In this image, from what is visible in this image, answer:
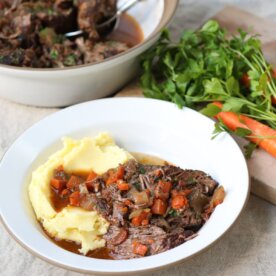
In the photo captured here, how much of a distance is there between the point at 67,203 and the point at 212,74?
5.85 feet

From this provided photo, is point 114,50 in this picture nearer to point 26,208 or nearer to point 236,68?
point 236,68

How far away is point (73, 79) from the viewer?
4.97m

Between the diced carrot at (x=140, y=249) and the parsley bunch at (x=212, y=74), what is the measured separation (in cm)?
124

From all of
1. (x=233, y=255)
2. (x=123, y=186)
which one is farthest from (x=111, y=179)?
(x=233, y=255)

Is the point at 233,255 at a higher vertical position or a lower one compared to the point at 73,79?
lower

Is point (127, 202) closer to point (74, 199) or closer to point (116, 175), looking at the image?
point (116, 175)

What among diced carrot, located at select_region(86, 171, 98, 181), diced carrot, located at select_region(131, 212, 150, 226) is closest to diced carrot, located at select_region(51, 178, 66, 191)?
diced carrot, located at select_region(86, 171, 98, 181)

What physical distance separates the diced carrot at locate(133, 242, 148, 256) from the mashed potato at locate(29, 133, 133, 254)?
249mm

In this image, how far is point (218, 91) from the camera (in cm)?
471

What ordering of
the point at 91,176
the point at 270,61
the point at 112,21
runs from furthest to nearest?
1. the point at 112,21
2. the point at 270,61
3. the point at 91,176

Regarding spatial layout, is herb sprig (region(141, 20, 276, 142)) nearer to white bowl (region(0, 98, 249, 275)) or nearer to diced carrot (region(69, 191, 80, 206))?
white bowl (region(0, 98, 249, 275))

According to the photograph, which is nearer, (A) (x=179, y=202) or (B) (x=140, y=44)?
(A) (x=179, y=202)

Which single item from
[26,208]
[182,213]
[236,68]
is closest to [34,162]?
[26,208]

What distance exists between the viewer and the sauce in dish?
3.77 metres
